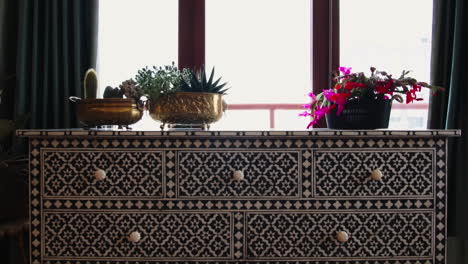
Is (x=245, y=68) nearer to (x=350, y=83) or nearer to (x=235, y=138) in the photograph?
(x=350, y=83)

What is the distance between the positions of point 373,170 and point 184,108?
33.0 inches

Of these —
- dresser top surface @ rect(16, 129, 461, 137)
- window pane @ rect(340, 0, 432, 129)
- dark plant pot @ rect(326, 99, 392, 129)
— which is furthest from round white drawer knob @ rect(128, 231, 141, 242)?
window pane @ rect(340, 0, 432, 129)

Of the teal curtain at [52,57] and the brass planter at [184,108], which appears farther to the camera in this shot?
the teal curtain at [52,57]

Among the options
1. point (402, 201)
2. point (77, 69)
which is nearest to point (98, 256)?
point (77, 69)

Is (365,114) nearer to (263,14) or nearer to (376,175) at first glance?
(376,175)

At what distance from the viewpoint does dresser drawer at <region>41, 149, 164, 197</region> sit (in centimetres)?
143

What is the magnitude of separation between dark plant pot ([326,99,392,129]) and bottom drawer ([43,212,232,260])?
690 millimetres

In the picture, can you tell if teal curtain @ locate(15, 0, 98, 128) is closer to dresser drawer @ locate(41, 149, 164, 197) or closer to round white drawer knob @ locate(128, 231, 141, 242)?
dresser drawer @ locate(41, 149, 164, 197)

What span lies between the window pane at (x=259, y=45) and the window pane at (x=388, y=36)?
0.28 m

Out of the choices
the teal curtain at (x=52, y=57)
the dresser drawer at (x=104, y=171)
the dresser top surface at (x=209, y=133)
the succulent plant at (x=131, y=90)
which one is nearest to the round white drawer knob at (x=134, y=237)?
the dresser drawer at (x=104, y=171)

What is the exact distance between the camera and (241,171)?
1434mm

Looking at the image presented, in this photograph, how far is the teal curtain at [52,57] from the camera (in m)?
2.01

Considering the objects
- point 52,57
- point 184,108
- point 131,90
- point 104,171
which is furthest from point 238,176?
point 52,57

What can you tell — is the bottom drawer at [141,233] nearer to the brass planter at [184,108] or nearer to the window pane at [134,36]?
the brass planter at [184,108]
